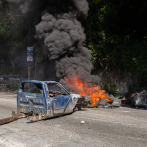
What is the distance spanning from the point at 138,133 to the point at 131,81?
408 inches

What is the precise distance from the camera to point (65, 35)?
53.0 feet

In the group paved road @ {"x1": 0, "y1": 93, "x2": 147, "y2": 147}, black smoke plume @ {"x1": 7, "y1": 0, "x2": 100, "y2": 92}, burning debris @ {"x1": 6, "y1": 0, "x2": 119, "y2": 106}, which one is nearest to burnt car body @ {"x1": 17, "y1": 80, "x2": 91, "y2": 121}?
paved road @ {"x1": 0, "y1": 93, "x2": 147, "y2": 147}

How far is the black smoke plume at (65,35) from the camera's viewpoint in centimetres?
1524

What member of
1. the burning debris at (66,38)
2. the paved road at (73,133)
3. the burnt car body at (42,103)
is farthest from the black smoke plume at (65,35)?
the paved road at (73,133)

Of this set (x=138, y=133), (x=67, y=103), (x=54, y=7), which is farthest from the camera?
(x=54, y=7)

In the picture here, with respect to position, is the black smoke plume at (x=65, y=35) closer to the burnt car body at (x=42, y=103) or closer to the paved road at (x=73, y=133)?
the burnt car body at (x=42, y=103)

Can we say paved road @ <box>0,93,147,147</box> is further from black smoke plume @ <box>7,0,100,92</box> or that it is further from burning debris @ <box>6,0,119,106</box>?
black smoke plume @ <box>7,0,100,92</box>

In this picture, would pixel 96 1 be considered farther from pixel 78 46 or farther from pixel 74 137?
pixel 74 137

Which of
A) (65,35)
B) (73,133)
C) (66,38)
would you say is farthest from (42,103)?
(65,35)

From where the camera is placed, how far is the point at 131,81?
15.1 m

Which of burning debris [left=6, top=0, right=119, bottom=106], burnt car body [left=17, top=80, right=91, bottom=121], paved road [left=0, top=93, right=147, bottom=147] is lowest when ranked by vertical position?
paved road [left=0, top=93, right=147, bottom=147]

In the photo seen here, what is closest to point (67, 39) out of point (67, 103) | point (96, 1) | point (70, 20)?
point (70, 20)

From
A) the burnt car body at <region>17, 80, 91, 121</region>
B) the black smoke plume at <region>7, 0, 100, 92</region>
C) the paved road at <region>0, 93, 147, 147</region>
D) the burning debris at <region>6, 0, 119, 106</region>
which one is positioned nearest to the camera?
the paved road at <region>0, 93, 147, 147</region>

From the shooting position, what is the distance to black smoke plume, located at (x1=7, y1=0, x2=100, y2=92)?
15242 mm
